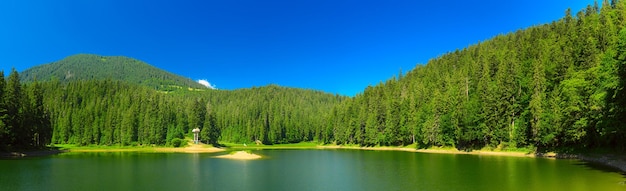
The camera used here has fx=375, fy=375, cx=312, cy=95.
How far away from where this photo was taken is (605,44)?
230 ft

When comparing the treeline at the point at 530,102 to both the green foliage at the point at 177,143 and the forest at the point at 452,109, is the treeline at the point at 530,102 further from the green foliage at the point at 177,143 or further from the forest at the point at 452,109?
the green foliage at the point at 177,143

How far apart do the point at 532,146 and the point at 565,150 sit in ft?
23.4

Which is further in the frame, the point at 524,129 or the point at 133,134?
the point at 133,134

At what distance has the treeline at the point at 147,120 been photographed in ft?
406

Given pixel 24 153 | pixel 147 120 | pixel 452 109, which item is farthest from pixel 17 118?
pixel 452 109

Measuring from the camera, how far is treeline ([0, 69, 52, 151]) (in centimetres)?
6631

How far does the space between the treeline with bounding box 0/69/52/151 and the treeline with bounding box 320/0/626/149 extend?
8494 centimetres

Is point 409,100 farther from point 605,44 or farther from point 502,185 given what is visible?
point 502,185

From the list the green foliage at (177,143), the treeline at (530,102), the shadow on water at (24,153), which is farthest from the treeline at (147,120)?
the treeline at (530,102)

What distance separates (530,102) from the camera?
68000 millimetres

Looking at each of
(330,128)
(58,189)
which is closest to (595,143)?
(58,189)

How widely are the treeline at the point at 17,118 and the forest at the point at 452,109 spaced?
0.25m

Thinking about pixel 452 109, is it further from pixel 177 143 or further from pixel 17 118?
pixel 17 118

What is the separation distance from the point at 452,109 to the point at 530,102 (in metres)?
21.1
